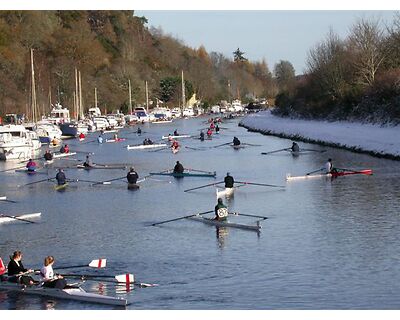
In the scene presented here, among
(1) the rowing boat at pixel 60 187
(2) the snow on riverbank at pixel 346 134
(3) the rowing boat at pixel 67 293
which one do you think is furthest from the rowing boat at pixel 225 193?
(3) the rowing boat at pixel 67 293

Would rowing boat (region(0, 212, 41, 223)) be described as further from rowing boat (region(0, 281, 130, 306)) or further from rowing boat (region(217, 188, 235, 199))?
rowing boat (region(0, 281, 130, 306))

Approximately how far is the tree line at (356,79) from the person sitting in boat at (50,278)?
149 feet

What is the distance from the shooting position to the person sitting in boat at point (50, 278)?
21.2 metres

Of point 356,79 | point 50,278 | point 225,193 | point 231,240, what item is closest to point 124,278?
point 50,278

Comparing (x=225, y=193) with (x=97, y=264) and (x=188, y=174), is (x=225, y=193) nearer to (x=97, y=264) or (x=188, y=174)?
(x=188, y=174)

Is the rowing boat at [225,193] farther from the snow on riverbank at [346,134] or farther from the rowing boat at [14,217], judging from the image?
the snow on riverbank at [346,134]

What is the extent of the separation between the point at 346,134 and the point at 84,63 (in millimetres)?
88311

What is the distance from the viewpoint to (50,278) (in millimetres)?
21391

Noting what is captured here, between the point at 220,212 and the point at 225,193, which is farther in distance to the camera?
the point at 225,193

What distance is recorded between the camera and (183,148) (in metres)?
67.7

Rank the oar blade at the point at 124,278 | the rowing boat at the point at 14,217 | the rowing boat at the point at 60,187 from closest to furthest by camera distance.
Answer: the oar blade at the point at 124,278 < the rowing boat at the point at 14,217 < the rowing boat at the point at 60,187

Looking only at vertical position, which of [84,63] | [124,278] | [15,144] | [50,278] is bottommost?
[124,278]

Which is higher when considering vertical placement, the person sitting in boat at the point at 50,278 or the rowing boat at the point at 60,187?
the rowing boat at the point at 60,187

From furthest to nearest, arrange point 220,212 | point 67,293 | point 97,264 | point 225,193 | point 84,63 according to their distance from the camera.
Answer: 1. point 84,63
2. point 225,193
3. point 220,212
4. point 97,264
5. point 67,293
